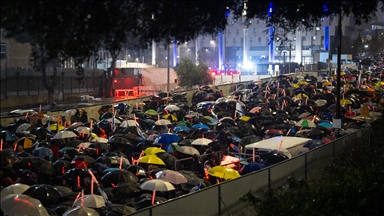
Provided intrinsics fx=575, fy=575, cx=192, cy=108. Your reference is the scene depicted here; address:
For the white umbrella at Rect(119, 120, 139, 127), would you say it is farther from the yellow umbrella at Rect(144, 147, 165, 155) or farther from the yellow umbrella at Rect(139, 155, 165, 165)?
the yellow umbrella at Rect(139, 155, 165, 165)

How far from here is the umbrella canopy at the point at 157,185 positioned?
42.5 ft

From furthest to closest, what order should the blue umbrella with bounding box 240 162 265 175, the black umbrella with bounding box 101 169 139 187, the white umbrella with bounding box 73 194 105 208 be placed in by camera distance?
the blue umbrella with bounding box 240 162 265 175 → the black umbrella with bounding box 101 169 139 187 → the white umbrella with bounding box 73 194 105 208

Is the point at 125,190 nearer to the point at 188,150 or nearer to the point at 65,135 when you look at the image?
the point at 188,150

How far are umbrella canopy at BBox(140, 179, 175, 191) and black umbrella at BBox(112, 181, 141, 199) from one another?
6.8 inches

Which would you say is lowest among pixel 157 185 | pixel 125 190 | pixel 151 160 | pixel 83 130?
pixel 125 190

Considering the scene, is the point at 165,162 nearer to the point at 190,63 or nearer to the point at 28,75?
the point at 28,75

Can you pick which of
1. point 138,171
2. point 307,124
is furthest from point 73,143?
point 307,124

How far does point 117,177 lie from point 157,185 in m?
1.13

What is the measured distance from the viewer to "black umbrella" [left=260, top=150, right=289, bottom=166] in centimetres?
1655

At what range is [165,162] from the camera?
16719 millimetres

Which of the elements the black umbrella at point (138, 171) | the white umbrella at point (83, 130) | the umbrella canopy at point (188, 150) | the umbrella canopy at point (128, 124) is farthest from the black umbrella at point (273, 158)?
the white umbrella at point (83, 130)

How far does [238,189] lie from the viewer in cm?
1163

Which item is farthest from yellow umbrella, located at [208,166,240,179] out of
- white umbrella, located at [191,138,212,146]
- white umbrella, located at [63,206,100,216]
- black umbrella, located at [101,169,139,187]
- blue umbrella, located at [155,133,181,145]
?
blue umbrella, located at [155,133,181,145]

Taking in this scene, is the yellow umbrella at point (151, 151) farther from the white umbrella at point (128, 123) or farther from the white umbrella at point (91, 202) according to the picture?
the white umbrella at point (128, 123)
